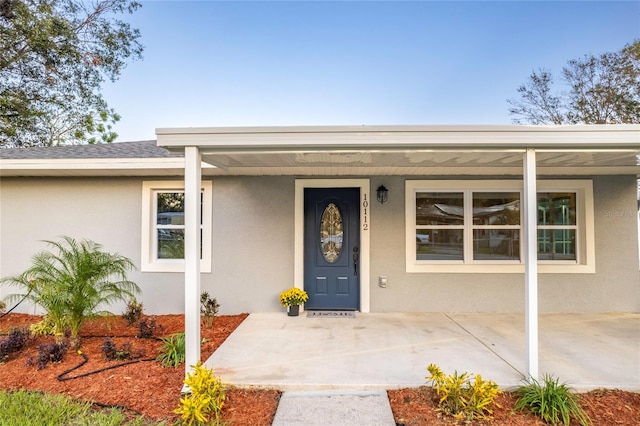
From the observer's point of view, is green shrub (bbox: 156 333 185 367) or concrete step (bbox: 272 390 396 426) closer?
concrete step (bbox: 272 390 396 426)

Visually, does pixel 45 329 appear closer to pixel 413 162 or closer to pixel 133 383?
pixel 133 383

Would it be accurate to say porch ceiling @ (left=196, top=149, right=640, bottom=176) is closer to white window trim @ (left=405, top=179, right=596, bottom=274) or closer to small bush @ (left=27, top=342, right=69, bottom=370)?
white window trim @ (left=405, top=179, right=596, bottom=274)

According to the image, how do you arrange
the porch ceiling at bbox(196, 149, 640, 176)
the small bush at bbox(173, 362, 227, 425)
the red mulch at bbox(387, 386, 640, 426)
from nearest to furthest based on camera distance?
1. the small bush at bbox(173, 362, 227, 425)
2. the red mulch at bbox(387, 386, 640, 426)
3. the porch ceiling at bbox(196, 149, 640, 176)

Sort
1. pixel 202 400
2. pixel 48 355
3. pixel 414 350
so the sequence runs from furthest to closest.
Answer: pixel 414 350 → pixel 48 355 → pixel 202 400

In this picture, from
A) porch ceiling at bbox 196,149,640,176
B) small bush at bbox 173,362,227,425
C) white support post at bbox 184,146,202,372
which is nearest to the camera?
small bush at bbox 173,362,227,425

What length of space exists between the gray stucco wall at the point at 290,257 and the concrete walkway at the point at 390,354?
0.33 metres

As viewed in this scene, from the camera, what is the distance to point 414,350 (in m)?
3.92

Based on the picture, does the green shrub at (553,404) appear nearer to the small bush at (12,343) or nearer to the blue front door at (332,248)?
the blue front door at (332,248)

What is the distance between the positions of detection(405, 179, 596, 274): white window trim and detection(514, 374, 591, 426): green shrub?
9.32ft

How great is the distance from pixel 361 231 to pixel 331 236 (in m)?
0.53

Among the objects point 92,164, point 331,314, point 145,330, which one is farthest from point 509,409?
point 92,164

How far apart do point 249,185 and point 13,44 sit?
35.8 feet

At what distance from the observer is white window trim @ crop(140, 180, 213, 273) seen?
563cm

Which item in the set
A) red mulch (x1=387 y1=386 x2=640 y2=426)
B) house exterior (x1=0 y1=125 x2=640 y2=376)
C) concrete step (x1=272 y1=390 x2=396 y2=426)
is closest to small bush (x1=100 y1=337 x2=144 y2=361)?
house exterior (x1=0 y1=125 x2=640 y2=376)
